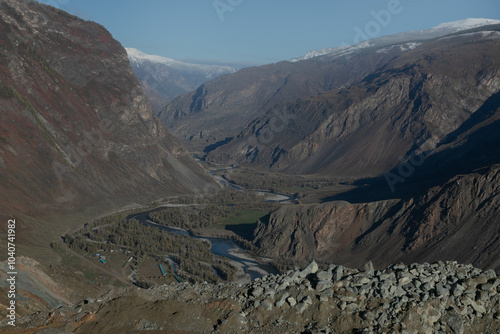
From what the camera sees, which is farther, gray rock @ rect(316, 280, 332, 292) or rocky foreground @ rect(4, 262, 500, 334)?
gray rock @ rect(316, 280, 332, 292)

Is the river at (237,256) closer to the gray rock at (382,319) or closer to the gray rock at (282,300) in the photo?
the gray rock at (282,300)

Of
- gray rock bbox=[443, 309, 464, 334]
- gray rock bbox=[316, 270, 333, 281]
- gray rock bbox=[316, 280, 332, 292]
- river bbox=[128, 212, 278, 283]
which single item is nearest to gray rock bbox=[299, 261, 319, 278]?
gray rock bbox=[316, 270, 333, 281]

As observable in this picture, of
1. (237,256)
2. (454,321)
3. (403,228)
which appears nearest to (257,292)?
(454,321)

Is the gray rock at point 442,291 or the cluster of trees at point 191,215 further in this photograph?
the cluster of trees at point 191,215

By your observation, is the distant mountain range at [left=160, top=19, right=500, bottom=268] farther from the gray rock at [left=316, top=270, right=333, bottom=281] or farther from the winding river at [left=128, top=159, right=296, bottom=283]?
the gray rock at [left=316, top=270, right=333, bottom=281]

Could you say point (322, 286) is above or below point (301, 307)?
above

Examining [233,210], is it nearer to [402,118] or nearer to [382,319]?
[402,118]

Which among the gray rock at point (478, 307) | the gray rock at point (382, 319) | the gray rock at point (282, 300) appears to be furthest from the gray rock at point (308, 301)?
the gray rock at point (478, 307)
